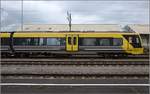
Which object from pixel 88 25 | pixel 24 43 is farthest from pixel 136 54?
pixel 88 25

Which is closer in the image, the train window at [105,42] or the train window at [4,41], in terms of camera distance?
the train window at [105,42]

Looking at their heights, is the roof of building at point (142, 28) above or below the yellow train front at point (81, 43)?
A: above

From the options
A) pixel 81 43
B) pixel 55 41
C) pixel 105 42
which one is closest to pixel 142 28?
pixel 105 42

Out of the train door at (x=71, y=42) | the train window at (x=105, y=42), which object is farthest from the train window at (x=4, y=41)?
the train window at (x=105, y=42)

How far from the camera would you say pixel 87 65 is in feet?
74.2

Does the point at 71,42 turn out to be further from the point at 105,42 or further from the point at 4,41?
the point at 4,41

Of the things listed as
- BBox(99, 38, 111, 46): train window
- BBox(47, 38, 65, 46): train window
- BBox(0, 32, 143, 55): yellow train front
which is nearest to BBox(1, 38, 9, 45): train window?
BBox(0, 32, 143, 55): yellow train front

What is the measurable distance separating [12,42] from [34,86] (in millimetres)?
20666

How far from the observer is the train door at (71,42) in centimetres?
3209

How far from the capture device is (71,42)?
32219 mm

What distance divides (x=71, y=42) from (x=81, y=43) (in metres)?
0.84

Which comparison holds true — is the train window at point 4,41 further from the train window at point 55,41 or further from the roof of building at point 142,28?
the roof of building at point 142,28

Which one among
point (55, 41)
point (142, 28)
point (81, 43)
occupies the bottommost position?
point (81, 43)

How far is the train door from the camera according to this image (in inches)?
1264
